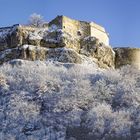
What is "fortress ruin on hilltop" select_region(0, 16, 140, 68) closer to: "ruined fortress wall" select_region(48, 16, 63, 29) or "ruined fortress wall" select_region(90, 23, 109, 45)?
"ruined fortress wall" select_region(48, 16, 63, 29)

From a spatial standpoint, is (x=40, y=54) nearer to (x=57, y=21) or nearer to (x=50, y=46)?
(x=50, y=46)

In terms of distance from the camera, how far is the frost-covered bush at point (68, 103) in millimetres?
28406

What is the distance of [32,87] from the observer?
33656 millimetres

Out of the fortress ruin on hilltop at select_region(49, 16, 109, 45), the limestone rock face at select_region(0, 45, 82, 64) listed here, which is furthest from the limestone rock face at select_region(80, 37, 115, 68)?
the fortress ruin on hilltop at select_region(49, 16, 109, 45)

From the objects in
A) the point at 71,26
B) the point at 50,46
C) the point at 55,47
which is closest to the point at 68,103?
the point at 55,47

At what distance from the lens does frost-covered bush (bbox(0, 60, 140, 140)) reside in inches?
1118

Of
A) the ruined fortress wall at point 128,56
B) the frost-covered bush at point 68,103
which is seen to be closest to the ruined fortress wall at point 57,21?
the ruined fortress wall at point 128,56

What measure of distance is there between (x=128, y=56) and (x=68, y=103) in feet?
53.9

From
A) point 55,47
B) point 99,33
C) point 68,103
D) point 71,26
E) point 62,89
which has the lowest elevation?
point 68,103

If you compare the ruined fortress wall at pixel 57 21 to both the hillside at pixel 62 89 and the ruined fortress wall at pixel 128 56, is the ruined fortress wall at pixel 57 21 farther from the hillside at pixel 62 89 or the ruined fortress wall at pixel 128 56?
the ruined fortress wall at pixel 128 56

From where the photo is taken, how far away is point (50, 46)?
141 feet

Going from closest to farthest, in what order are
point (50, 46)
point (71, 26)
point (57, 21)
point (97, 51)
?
point (50, 46) < point (97, 51) < point (57, 21) < point (71, 26)

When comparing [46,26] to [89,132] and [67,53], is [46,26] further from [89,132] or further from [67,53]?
[89,132]

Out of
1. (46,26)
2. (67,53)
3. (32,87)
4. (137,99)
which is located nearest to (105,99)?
(137,99)
